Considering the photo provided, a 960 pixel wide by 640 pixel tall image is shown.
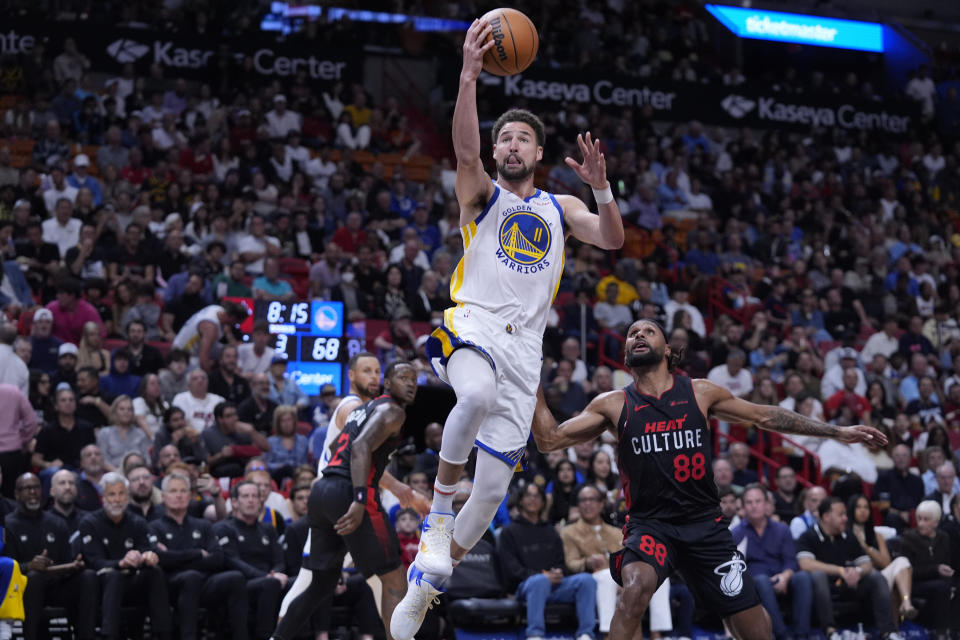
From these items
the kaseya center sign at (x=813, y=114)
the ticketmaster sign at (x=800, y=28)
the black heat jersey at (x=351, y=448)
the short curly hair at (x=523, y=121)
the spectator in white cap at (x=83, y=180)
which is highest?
the ticketmaster sign at (x=800, y=28)

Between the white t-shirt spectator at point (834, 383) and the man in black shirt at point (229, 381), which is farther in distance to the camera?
the white t-shirt spectator at point (834, 383)

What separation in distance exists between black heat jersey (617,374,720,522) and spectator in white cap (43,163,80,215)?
10.8 metres

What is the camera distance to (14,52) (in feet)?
65.7

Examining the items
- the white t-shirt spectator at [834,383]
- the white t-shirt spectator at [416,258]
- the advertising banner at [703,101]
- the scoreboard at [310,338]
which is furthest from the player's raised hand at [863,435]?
the advertising banner at [703,101]

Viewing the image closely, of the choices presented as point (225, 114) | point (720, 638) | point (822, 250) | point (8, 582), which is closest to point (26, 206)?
point (225, 114)

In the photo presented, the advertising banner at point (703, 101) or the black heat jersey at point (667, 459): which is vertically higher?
the advertising banner at point (703, 101)

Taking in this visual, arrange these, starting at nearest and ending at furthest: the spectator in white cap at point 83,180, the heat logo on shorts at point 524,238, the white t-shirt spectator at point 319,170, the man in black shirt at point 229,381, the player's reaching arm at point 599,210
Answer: the player's reaching arm at point 599,210, the heat logo on shorts at point 524,238, the man in black shirt at point 229,381, the spectator in white cap at point 83,180, the white t-shirt spectator at point 319,170

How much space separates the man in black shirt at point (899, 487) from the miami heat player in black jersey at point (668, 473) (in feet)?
28.3

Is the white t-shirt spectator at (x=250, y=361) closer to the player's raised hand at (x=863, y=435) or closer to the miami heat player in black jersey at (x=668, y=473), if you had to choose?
the miami heat player in black jersey at (x=668, y=473)

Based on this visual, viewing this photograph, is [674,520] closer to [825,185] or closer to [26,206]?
[26,206]

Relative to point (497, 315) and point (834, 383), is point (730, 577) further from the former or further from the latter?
point (834, 383)

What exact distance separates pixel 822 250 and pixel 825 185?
10.1 feet

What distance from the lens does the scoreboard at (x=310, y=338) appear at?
1496 centimetres

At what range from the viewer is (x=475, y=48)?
19.9ft
